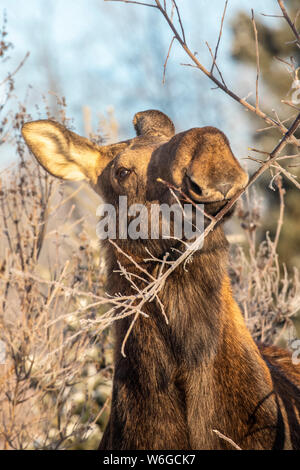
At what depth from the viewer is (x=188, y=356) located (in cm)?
303

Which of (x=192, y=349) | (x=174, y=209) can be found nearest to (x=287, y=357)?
(x=192, y=349)

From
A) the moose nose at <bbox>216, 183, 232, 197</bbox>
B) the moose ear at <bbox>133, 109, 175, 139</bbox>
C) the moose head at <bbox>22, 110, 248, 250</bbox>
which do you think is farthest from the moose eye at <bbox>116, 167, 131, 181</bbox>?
the moose nose at <bbox>216, 183, 232, 197</bbox>

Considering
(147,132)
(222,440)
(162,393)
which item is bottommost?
(222,440)

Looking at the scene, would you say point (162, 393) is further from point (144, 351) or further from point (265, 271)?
point (265, 271)

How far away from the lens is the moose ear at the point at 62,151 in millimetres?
3764

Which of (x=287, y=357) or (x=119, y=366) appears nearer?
(x=119, y=366)

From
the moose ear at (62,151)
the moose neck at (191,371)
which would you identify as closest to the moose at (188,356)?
the moose neck at (191,371)

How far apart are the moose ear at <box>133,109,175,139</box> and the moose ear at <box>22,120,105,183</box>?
0.39 meters

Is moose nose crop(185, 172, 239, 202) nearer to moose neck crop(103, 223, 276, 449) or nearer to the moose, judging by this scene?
the moose

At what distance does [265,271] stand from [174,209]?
317 cm

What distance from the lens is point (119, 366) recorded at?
3.27m

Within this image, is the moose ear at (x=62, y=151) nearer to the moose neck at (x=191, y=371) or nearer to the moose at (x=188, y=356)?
the moose at (x=188, y=356)

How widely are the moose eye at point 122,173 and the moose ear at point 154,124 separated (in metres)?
0.54

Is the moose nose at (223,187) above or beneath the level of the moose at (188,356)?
above
